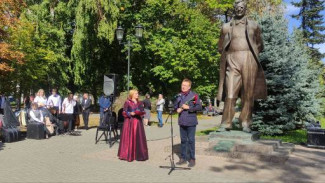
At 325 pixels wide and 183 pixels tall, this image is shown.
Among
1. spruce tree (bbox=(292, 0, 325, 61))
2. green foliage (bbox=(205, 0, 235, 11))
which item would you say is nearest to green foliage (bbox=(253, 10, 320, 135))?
green foliage (bbox=(205, 0, 235, 11))

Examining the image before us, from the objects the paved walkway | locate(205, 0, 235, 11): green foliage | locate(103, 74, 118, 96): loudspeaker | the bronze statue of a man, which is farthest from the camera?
locate(205, 0, 235, 11): green foliage

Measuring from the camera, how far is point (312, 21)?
48062mm

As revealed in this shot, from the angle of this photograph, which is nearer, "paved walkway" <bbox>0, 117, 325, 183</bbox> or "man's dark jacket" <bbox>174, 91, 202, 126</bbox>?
"paved walkway" <bbox>0, 117, 325, 183</bbox>

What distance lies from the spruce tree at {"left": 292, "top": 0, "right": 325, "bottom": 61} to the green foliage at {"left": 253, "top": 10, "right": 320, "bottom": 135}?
118 ft

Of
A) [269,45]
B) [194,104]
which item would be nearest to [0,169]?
[194,104]

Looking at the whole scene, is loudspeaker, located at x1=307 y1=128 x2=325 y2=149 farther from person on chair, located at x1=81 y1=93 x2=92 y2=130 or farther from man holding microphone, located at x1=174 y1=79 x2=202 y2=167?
person on chair, located at x1=81 y1=93 x2=92 y2=130

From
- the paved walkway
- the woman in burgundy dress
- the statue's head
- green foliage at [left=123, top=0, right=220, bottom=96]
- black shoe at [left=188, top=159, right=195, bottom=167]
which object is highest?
green foliage at [left=123, top=0, right=220, bottom=96]

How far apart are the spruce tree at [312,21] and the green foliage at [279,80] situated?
3600 centimetres

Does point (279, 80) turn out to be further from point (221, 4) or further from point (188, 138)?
point (221, 4)

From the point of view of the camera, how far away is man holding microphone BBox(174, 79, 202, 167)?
741 cm

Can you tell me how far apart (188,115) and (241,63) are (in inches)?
106

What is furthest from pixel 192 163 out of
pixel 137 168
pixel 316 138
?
pixel 316 138

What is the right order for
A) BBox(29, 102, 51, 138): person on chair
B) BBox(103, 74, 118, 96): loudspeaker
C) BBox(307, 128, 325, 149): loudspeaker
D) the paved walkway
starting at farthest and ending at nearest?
1. BBox(29, 102, 51, 138): person on chair
2. BBox(103, 74, 118, 96): loudspeaker
3. BBox(307, 128, 325, 149): loudspeaker
4. the paved walkway

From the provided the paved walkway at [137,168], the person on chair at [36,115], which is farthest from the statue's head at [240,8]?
the person on chair at [36,115]
